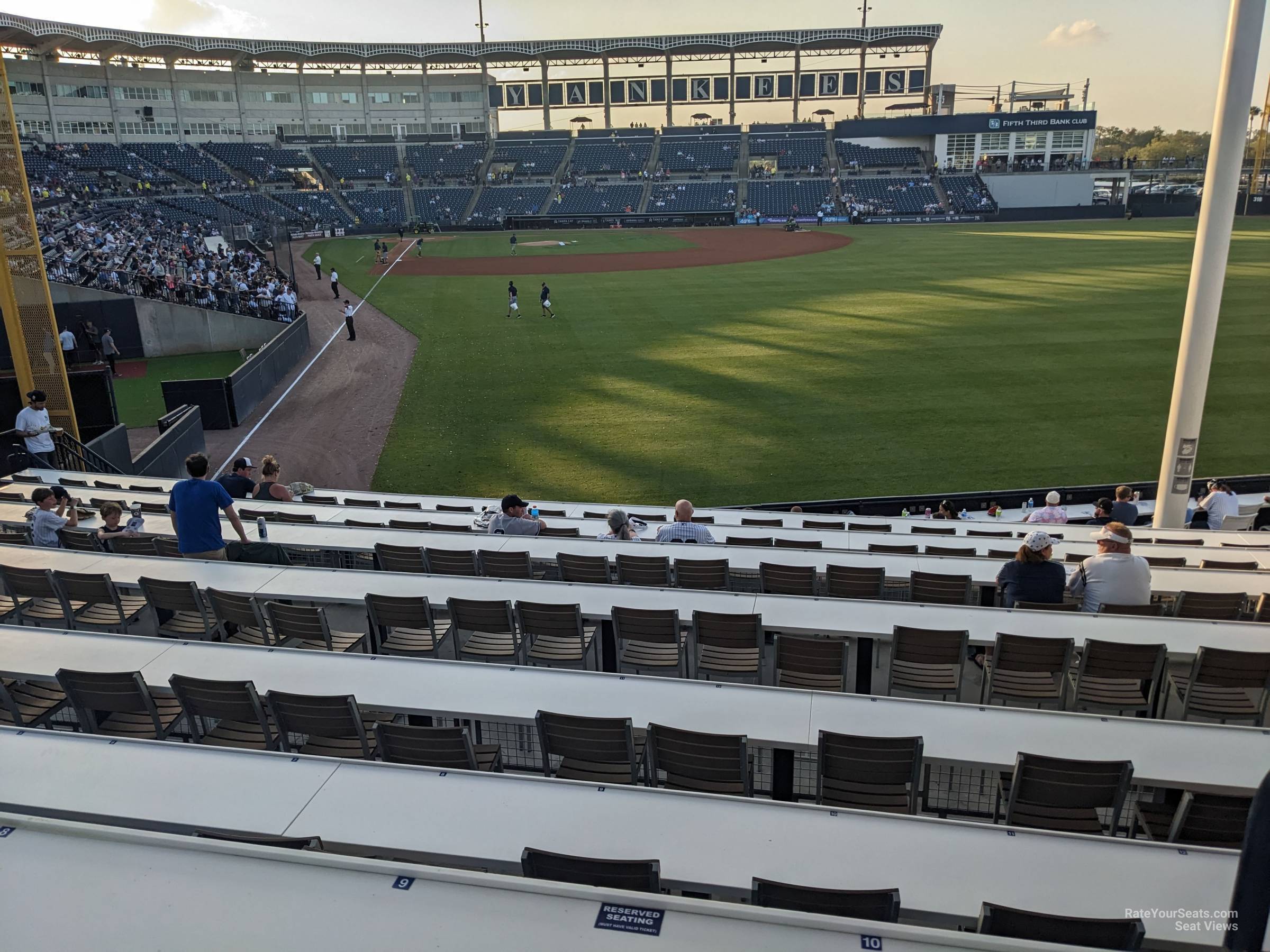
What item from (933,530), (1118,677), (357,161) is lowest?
(933,530)

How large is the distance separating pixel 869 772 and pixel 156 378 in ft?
88.9

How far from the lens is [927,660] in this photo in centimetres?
663

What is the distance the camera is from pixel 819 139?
86.4 m

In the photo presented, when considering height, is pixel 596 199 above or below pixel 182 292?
above

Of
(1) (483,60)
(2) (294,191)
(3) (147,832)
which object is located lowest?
(3) (147,832)

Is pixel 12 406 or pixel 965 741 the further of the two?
pixel 12 406

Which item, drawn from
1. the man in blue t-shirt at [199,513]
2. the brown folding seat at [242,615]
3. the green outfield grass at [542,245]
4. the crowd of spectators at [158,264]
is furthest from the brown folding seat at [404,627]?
the green outfield grass at [542,245]

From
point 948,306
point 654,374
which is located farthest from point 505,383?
point 948,306

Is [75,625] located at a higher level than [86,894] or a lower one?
lower

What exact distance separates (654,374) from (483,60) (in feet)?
236

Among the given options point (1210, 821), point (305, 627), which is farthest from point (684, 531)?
point (1210, 821)

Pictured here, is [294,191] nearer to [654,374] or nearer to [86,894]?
[654,374]

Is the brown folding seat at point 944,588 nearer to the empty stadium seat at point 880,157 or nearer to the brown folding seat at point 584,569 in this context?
the brown folding seat at point 584,569

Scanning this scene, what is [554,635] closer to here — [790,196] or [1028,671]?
[1028,671]
